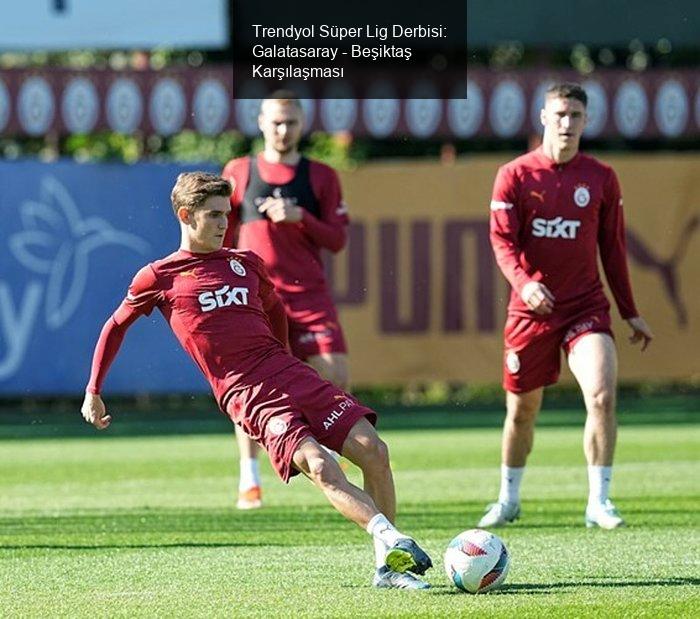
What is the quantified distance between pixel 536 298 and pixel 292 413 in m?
2.39

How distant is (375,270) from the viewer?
852 inches

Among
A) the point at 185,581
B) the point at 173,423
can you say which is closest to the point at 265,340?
the point at 185,581

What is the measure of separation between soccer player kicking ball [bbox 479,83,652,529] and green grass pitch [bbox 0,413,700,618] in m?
0.58

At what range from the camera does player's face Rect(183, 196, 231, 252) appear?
26.0ft

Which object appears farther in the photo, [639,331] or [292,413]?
[639,331]

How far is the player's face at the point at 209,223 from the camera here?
311 inches

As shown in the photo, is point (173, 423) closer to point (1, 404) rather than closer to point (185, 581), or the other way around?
point (1, 404)

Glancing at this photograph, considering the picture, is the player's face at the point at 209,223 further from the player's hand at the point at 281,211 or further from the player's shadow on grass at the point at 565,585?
the player's hand at the point at 281,211

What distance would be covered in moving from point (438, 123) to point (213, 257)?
15322 mm

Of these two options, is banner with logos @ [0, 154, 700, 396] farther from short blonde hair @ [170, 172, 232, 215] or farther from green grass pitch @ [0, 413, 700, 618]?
short blonde hair @ [170, 172, 232, 215]

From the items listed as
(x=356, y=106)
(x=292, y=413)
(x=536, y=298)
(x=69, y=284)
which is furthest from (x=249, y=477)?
(x=356, y=106)

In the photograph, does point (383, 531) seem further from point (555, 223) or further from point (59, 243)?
point (59, 243)

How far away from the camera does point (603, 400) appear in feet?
32.5

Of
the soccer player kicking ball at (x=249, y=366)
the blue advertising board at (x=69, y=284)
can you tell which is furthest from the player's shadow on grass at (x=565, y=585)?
the blue advertising board at (x=69, y=284)
